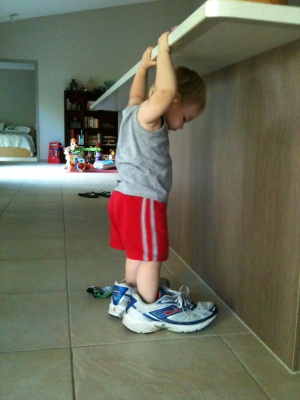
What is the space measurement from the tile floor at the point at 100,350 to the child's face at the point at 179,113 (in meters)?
0.56

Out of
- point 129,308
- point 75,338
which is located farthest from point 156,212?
point 75,338

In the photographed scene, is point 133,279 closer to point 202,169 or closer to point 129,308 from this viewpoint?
point 129,308

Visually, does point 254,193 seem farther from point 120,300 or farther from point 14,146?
point 14,146

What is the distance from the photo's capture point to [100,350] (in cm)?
96

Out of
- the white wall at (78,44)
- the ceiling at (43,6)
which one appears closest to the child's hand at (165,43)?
the ceiling at (43,6)

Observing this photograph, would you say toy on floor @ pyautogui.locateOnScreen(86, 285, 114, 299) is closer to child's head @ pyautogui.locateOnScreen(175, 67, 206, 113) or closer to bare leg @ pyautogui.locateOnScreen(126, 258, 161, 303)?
bare leg @ pyautogui.locateOnScreen(126, 258, 161, 303)

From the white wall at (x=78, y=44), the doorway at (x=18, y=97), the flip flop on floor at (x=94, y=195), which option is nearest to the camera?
the flip flop on floor at (x=94, y=195)

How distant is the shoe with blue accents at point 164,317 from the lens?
1053 mm

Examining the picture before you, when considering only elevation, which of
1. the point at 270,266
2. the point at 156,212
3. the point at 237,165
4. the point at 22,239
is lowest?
the point at 22,239

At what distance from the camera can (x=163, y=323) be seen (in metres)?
1.06

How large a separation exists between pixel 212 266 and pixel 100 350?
517mm

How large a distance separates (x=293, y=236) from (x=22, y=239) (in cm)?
144

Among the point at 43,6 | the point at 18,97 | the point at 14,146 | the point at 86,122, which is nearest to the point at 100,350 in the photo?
the point at 43,6

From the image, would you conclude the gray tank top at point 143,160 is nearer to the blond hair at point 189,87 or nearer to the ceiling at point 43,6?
the blond hair at point 189,87
